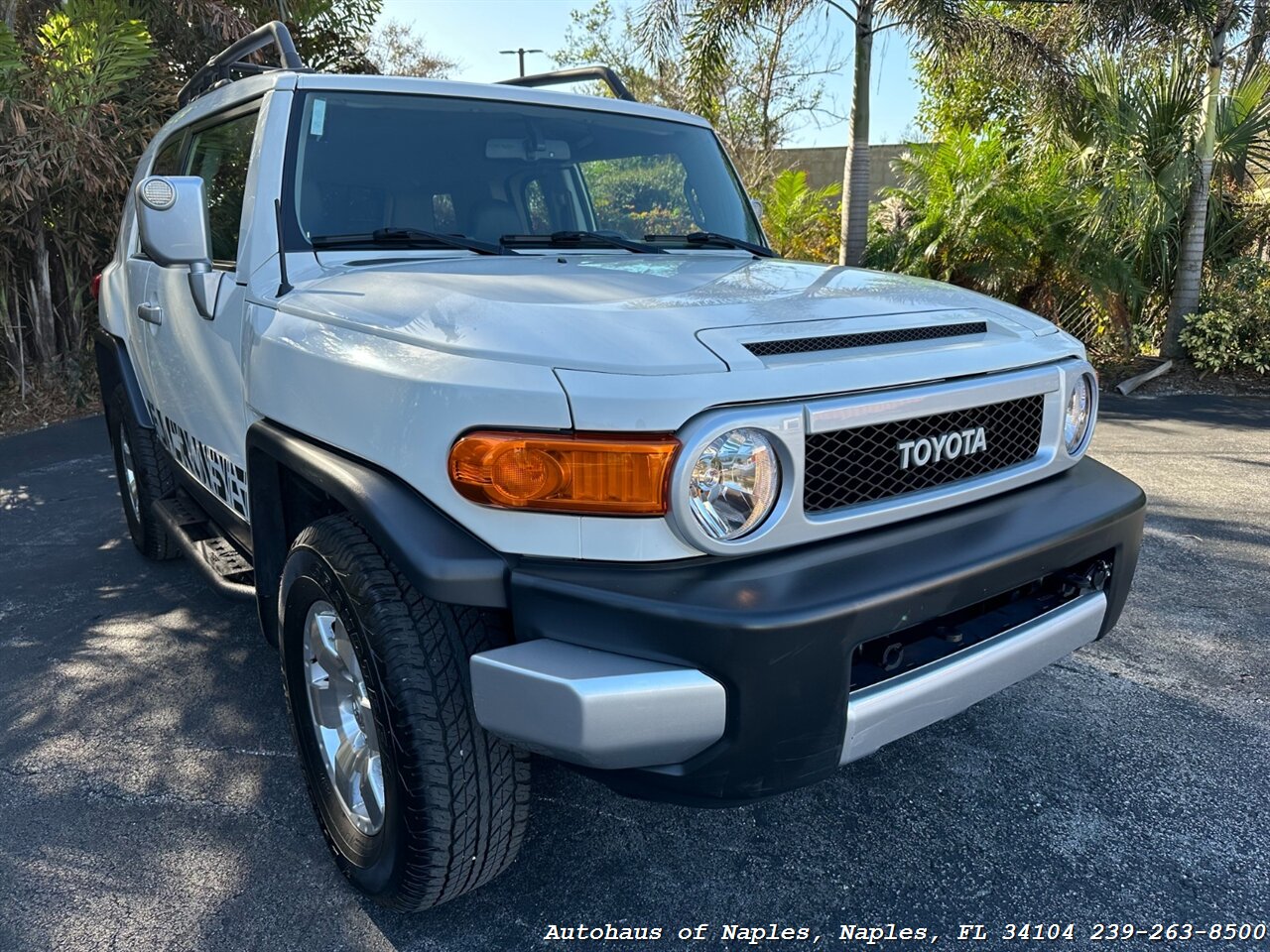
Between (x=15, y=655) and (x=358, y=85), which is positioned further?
(x=15, y=655)

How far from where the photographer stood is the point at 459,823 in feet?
5.82

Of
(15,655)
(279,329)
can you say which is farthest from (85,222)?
(279,329)

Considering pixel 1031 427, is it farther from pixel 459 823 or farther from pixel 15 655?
pixel 15 655

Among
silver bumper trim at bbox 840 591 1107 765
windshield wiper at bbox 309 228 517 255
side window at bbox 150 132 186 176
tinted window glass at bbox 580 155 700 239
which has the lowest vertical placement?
silver bumper trim at bbox 840 591 1107 765

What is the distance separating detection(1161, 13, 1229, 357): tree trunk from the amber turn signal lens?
8.87 meters

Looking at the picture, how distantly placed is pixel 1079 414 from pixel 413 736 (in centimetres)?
174

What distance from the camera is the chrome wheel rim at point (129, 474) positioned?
4.09 metres

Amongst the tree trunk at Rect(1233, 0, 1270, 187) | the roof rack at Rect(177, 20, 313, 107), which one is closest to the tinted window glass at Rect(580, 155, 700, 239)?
the roof rack at Rect(177, 20, 313, 107)

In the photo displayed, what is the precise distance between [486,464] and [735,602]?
0.50 meters

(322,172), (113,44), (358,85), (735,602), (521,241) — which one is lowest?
(735,602)

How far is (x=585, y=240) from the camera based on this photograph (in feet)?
9.24

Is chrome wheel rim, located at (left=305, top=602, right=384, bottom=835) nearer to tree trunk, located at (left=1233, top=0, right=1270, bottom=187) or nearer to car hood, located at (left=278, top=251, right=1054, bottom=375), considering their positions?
car hood, located at (left=278, top=251, right=1054, bottom=375)

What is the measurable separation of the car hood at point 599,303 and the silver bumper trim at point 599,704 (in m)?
0.51

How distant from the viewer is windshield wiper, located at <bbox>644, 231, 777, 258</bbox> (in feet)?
10.1
